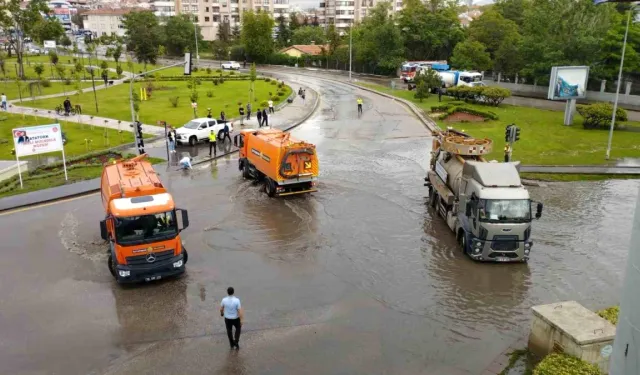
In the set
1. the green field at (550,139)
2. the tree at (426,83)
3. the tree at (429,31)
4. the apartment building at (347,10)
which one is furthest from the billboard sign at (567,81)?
the apartment building at (347,10)

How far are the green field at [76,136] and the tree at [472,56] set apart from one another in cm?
4502

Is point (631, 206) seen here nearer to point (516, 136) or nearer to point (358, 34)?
point (516, 136)

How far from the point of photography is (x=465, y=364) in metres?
11.6

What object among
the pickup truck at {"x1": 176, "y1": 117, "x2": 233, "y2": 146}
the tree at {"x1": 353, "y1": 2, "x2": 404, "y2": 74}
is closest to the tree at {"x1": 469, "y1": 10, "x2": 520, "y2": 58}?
the tree at {"x1": 353, "y1": 2, "x2": 404, "y2": 74}

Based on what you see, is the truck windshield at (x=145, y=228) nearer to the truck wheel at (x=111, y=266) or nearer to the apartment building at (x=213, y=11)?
the truck wheel at (x=111, y=266)

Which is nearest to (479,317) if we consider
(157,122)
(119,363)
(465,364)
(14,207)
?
(465,364)

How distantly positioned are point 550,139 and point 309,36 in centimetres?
8665

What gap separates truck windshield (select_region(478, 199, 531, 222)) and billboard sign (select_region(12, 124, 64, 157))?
1965 centimetres

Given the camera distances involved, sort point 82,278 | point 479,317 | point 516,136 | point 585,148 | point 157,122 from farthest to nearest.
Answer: point 157,122
point 585,148
point 516,136
point 82,278
point 479,317

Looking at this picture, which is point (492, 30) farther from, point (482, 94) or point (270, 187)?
point (270, 187)

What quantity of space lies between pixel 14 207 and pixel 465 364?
18525 millimetres

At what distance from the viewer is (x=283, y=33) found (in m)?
121

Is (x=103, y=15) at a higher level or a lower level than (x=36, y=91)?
higher

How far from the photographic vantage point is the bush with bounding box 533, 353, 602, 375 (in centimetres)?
972
